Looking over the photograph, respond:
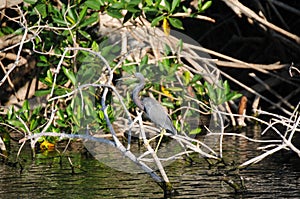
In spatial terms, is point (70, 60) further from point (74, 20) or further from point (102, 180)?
point (102, 180)

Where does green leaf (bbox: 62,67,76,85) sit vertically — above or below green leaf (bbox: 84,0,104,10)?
below

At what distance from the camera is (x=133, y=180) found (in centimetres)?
664

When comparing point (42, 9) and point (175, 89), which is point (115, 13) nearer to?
point (42, 9)

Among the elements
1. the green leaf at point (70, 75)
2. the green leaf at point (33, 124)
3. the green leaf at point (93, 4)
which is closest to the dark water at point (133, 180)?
the green leaf at point (33, 124)

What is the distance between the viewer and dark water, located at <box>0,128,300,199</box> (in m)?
6.07

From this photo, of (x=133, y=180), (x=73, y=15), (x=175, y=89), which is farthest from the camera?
(x=175, y=89)

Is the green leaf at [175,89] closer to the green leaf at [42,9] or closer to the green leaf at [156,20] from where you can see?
the green leaf at [156,20]

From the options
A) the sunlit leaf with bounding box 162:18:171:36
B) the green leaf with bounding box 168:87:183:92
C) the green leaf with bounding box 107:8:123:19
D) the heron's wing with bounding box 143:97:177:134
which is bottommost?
the green leaf with bounding box 168:87:183:92

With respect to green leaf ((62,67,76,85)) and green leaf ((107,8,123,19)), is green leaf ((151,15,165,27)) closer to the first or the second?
green leaf ((107,8,123,19))

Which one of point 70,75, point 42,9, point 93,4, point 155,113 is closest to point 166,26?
point 93,4

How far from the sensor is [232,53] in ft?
42.6

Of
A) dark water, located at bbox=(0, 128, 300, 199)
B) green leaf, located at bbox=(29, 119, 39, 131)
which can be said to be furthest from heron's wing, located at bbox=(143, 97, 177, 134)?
green leaf, located at bbox=(29, 119, 39, 131)

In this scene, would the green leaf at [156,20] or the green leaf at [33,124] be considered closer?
the green leaf at [33,124]

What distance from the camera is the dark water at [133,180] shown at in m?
6.07
